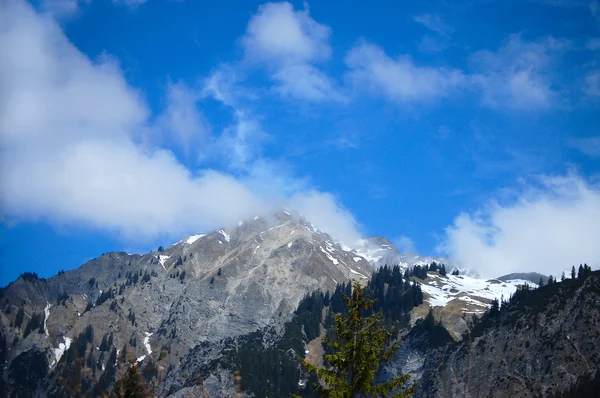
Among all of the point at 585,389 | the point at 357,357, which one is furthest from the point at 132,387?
the point at 585,389

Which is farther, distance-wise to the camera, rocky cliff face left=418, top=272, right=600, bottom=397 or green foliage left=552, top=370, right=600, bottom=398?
rocky cliff face left=418, top=272, right=600, bottom=397

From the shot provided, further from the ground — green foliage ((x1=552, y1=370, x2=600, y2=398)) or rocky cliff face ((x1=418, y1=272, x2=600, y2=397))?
rocky cliff face ((x1=418, y1=272, x2=600, y2=397))

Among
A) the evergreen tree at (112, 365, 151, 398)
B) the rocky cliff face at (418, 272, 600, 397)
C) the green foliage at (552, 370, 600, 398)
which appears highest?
the rocky cliff face at (418, 272, 600, 397)

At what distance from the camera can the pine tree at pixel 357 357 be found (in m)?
33.7

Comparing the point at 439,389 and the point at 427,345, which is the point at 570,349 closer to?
the point at 439,389

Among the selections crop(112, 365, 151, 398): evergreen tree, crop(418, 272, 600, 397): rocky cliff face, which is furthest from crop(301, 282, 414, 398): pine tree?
crop(418, 272, 600, 397): rocky cliff face

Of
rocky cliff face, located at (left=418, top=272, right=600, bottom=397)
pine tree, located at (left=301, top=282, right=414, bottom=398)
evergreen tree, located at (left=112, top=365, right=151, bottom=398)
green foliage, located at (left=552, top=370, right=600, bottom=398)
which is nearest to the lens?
pine tree, located at (left=301, top=282, right=414, bottom=398)

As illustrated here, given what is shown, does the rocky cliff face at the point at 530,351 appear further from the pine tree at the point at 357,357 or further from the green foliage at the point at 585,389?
the pine tree at the point at 357,357

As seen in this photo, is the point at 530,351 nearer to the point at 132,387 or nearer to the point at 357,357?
the point at 357,357

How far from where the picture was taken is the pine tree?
33.7m

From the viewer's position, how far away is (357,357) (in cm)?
3406

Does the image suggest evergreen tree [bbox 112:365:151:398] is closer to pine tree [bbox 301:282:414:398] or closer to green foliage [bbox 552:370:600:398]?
pine tree [bbox 301:282:414:398]

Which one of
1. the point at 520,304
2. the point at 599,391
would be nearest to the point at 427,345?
the point at 520,304

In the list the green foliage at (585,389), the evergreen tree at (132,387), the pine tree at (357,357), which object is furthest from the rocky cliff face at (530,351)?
the evergreen tree at (132,387)
